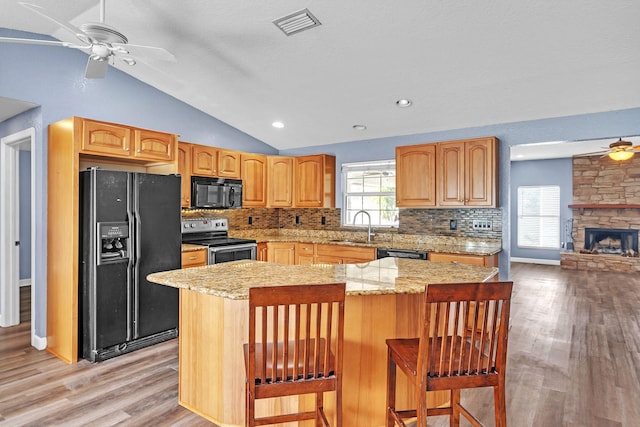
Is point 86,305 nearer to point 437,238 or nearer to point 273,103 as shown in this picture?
point 273,103

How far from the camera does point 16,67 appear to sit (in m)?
3.28

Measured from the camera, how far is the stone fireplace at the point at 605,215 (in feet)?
25.5

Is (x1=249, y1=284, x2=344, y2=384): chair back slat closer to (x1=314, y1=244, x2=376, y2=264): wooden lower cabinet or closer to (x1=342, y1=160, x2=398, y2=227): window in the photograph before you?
(x1=314, y1=244, x2=376, y2=264): wooden lower cabinet

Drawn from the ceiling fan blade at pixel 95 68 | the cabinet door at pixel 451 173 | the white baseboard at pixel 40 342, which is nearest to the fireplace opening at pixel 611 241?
the cabinet door at pixel 451 173

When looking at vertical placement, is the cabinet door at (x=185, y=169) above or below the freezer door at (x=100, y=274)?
above

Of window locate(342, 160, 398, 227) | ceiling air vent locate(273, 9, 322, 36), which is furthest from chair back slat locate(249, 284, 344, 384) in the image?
window locate(342, 160, 398, 227)

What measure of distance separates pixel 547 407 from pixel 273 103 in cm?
400

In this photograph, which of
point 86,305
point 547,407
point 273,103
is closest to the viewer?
point 547,407

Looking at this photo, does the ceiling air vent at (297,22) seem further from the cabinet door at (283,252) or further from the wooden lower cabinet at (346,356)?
the cabinet door at (283,252)

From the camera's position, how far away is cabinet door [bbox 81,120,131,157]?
3.26 meters

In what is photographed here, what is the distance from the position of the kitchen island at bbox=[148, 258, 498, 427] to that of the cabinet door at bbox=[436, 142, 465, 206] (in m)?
2.22

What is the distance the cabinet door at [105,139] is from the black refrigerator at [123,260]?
263 millimetres

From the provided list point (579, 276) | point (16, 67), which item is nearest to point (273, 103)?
point (16, 67)

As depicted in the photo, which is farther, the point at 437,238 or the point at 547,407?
the point at 437,238
